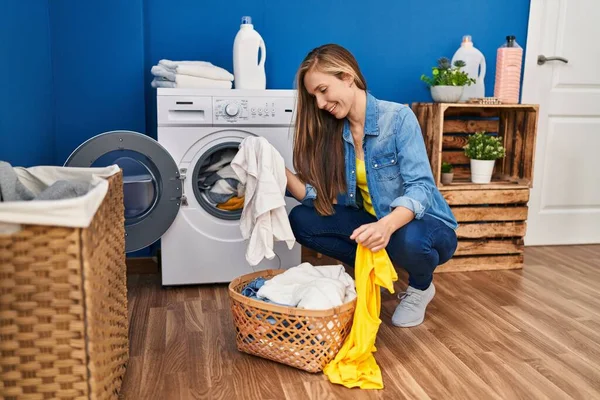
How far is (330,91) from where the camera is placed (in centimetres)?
183

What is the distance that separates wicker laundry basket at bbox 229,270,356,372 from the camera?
1622 mm

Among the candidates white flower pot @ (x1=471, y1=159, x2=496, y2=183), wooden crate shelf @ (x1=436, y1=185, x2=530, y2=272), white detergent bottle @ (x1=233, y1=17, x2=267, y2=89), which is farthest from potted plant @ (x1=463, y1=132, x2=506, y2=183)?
white detergent bottle @ (x1=233, y1=17, x2=267, y2=89)

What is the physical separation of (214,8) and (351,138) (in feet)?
3.85

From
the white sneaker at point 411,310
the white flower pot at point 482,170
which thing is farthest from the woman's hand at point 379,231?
the white flower pot at point 482,170

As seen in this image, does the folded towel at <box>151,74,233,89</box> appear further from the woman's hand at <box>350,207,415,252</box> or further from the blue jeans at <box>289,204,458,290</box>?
the woman's hand at <box>350,207,415,252</box>

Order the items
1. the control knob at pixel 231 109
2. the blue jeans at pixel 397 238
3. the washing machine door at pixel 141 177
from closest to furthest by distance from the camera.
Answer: the blue jeans at pixel 397 238
the washing machine door at pixel 141 177
the control knob at pixel 231 109

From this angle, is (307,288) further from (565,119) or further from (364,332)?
(565,119)

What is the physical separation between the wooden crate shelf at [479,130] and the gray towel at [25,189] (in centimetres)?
174

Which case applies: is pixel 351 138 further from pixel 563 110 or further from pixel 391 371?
pixel 563 110

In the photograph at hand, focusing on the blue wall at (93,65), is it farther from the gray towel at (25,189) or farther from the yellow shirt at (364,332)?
the yellow shirt at (364,332)

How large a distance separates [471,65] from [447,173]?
1.90 feet

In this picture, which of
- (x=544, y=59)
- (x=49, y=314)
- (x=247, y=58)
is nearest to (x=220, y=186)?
(x=247, y=58)

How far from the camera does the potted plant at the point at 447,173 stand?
2.78 meters

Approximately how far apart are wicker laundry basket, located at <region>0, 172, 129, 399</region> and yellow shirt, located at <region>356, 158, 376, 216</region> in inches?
42.6
